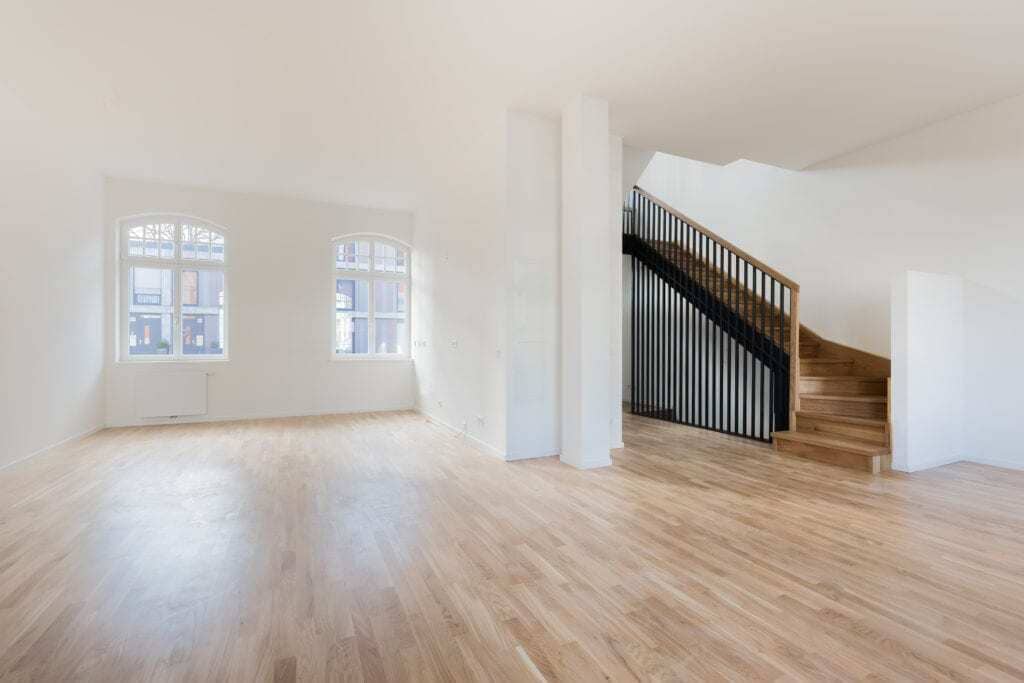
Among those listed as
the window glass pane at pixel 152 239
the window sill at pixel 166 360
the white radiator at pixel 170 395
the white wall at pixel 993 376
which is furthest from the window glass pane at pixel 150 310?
the white wall at pixel 993 376

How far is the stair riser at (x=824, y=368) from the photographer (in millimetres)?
5449

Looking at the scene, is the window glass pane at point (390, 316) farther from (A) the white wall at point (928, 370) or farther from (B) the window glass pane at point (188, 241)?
(A) the white wall at point (928, 370)

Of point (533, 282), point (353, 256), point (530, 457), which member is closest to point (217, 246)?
point (353, 256)

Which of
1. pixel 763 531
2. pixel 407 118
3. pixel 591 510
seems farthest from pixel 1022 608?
pixel 407 118

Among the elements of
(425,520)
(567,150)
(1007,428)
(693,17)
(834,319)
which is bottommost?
(425,520)

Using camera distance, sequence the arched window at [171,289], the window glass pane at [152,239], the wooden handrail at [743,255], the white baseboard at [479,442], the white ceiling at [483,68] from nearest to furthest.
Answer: the white ceiling at [483,68], the white baseboard at [479,442], the wooden handrail at [743,255], the arched window at [171,289], the window glass pane at [152,239]

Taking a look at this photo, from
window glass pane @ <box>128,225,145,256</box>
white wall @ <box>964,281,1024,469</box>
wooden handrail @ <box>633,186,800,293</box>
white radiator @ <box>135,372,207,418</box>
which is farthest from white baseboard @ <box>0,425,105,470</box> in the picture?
white wall @ <box>964,281,1024,469</box>

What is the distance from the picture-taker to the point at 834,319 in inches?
234

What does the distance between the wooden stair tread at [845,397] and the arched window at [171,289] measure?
7594mm

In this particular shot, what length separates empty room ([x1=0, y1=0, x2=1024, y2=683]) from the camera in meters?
1.96

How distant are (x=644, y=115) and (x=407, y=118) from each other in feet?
7.46

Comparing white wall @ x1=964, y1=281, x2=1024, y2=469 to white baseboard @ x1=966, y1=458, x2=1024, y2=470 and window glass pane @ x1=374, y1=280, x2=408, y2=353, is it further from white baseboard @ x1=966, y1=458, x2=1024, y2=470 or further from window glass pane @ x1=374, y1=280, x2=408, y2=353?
window glass pane @ x1=374, y1=280, x2=408, y2=353

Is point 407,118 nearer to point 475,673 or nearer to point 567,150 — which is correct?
point 567,150

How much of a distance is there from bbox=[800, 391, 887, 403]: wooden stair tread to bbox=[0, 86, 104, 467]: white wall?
25.1 ft
